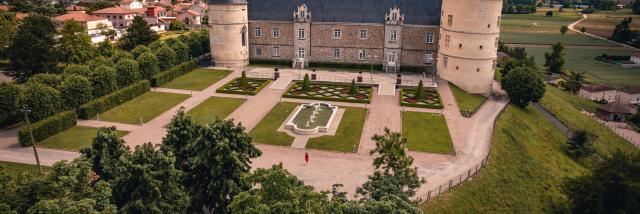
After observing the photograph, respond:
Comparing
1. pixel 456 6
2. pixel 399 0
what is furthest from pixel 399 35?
pixel 456 6

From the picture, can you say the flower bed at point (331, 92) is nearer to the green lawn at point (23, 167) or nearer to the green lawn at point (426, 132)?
the green lawn at point (426, 132)

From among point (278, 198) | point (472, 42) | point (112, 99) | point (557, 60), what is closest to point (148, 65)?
point (112, 99)

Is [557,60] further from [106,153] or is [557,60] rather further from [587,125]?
[106,153]

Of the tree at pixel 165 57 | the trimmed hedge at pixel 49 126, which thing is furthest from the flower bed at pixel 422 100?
the trimmed hedge at pixel 49 126

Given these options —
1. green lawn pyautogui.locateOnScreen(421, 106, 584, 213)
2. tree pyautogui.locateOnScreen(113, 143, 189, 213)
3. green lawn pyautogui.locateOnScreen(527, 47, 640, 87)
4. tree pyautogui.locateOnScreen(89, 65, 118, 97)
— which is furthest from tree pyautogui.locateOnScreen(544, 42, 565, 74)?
→ tree pyautogui.locateOnScreen(113, 143, 189, 213)

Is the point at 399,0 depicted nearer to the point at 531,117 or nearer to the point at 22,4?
the point at 531,117

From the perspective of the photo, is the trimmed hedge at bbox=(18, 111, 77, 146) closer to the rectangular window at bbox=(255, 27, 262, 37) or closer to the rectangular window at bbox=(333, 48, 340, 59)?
the rectangular window at bbox=(255, 27, 262, 37)
